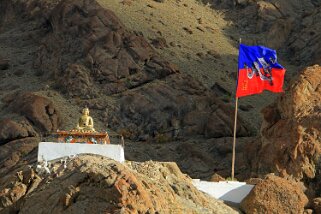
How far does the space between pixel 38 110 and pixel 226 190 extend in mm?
24949

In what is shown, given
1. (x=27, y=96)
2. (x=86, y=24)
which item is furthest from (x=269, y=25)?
(x=27, y=96)

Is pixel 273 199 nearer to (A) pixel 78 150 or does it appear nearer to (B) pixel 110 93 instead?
(A) pixel 78 150

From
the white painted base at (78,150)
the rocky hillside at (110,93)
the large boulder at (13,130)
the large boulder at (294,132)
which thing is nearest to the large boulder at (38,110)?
the rocky hillside at (110,93)

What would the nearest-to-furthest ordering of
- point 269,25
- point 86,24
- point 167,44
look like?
point 86,24 < point 167,44 < point 269,25

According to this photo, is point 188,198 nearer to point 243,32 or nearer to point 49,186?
point 49,186

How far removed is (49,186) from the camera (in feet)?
114

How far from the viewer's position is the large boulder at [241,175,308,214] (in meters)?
37.8

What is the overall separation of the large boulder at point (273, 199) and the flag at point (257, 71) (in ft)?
19.6

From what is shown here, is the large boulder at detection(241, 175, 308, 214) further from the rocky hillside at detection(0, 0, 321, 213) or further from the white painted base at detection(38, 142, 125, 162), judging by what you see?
the white painted base at detection(38, 142, 125, 162)

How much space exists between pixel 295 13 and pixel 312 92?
122ft

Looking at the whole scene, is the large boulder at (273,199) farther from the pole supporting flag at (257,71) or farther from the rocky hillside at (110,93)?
the rocky hillside at (110,93)

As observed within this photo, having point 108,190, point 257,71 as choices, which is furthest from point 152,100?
point 108,190

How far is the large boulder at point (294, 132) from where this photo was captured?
150 feet

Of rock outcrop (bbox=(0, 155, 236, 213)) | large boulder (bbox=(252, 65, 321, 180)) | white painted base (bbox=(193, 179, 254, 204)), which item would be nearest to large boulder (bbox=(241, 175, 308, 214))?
white painted base (bbox=(193, 179, 254, 204))
